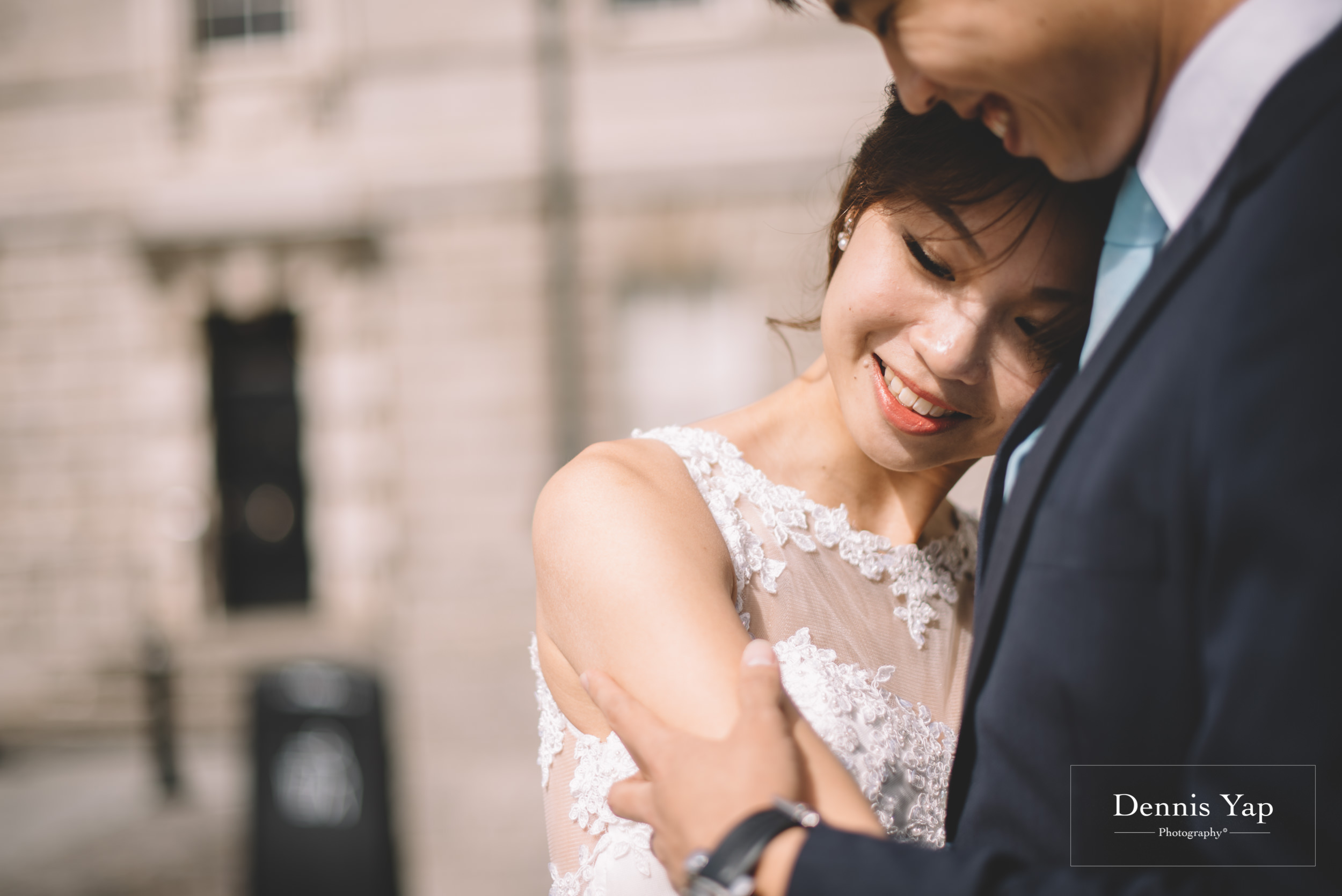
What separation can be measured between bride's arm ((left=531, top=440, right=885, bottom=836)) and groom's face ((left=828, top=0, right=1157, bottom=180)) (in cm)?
61

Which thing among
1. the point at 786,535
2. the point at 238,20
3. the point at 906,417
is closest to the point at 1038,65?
the point at 906,417

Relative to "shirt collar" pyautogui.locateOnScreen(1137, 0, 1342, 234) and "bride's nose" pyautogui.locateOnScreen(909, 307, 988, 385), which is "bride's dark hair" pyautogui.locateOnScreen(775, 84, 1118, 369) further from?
"shirt collar" pyautogui.locateOnScreen(1137, 0, 1342, 234)

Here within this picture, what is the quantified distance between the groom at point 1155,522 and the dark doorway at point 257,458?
28.4ft

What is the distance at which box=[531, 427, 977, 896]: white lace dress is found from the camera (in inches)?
52.9

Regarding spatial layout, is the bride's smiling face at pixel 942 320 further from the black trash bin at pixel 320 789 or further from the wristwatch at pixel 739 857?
the black trash bin at pixel 320 789

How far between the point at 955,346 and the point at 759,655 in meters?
0.51

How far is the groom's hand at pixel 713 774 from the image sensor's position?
0.90 m

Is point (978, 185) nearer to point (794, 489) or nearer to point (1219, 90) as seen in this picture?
point (1219, 90)

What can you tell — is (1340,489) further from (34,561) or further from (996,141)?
(34,561)

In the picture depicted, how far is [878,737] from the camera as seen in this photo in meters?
1.35

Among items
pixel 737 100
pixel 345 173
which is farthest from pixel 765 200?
pixel 345 173

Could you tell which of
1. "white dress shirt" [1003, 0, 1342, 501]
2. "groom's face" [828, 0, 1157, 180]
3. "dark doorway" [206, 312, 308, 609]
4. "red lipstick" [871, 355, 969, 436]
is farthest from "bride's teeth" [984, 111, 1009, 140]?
"dark doorway" [206, 312, 308, 609]

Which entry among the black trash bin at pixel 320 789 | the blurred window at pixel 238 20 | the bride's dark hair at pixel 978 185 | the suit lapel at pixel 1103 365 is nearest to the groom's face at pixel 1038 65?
the suit lapel at pixel 1103 365

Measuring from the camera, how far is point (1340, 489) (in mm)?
684
